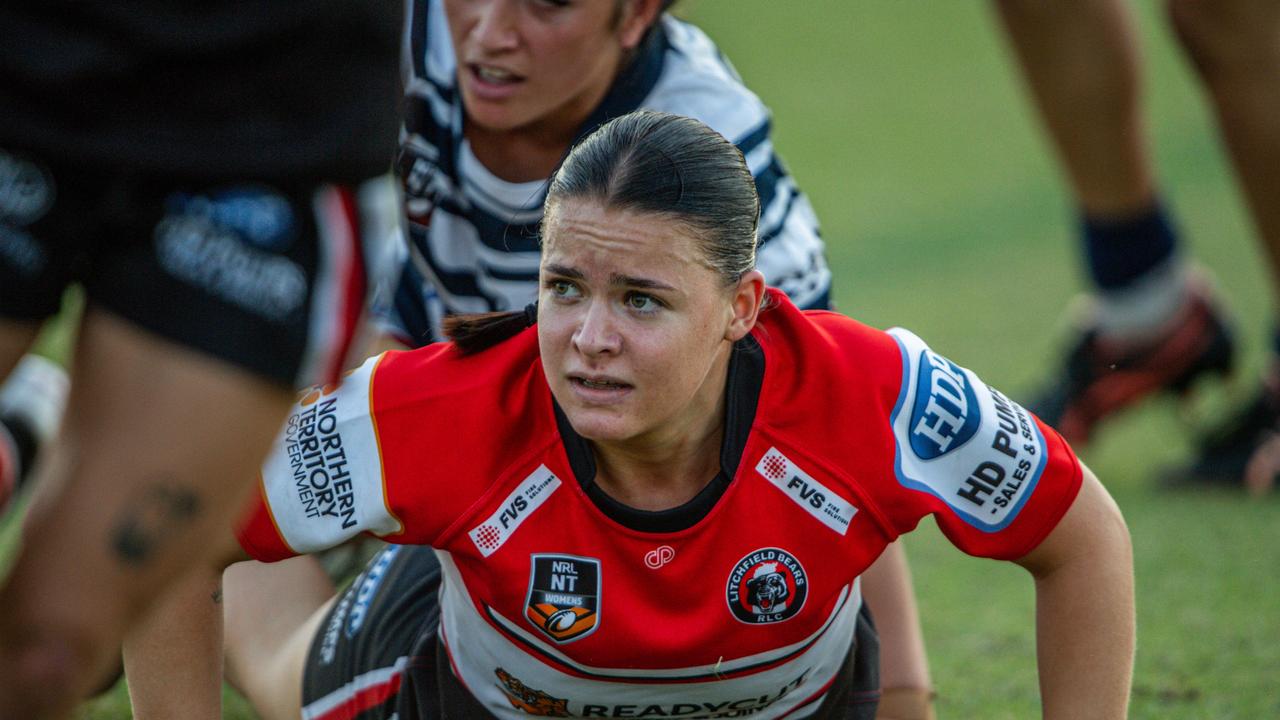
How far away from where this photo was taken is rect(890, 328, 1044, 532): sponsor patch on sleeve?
224 centimetres

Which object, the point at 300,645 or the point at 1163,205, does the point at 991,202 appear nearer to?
the point at 1163,205

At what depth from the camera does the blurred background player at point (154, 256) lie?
1.58m

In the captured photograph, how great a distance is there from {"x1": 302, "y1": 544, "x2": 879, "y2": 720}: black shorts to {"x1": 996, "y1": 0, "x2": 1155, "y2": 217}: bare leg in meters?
1.90

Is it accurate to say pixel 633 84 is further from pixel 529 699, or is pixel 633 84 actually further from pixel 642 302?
pixel 529 699

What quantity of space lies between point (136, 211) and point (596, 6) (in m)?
1.37

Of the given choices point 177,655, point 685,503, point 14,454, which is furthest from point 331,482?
point 14,454

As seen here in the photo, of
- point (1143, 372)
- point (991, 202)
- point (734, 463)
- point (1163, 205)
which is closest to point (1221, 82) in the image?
point (1163, 205)

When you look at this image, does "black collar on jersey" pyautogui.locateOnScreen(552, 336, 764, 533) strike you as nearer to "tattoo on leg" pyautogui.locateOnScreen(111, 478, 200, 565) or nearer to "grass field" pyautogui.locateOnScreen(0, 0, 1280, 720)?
"tattoo on leg" pyautogui.locateOnScreen(111, 478, 200, 565)

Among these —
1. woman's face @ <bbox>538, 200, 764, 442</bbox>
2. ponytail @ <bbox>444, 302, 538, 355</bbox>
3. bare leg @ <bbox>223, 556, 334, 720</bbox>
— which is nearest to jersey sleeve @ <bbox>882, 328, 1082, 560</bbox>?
woman's face @ <bbox>538, 200, 764, 442</bbox>

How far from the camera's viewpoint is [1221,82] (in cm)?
Answer: 383

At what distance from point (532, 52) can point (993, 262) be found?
4250mm

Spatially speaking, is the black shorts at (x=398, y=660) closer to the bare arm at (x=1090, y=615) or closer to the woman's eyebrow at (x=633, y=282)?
the bare arm at (x=1090, y=615)

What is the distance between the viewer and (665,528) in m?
2.22

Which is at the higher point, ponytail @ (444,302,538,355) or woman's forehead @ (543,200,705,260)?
woman's forehead @ (543,200,705,260)
